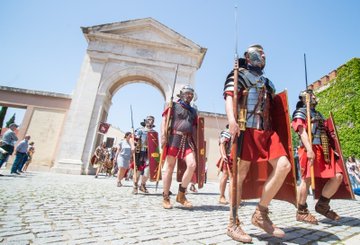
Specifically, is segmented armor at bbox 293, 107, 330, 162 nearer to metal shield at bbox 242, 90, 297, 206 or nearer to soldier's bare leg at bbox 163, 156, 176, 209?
metal shield at bbox 242, 90, 297, 206

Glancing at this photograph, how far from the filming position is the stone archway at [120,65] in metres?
13.5

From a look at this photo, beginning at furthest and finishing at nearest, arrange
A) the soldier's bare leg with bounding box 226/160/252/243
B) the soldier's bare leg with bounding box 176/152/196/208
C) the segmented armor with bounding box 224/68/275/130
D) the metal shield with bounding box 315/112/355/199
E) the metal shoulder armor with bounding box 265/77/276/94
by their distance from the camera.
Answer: the soldier's bare leg with bounding box 176/152/196/208 < the metal shield with bounding box 315/112/355/199 < the metal shoulder armor with bounding box 265/77/276/94 < the segmented armor with bounding box 224/68/275/130 < the soldier's bare leg with bounding box 226/160/252/243

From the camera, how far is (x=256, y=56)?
8.42 ft

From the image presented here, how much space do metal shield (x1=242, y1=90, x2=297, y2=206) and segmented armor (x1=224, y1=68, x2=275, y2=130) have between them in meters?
0.17

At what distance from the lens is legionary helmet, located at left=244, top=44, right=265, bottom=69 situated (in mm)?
2562

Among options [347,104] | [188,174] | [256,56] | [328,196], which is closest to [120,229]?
[188,174]

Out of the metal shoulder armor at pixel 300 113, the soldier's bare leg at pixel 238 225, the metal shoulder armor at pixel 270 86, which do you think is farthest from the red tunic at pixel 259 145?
the metal shoulder armor at pixel 300 113

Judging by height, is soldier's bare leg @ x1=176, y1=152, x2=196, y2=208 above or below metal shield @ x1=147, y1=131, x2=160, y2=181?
below

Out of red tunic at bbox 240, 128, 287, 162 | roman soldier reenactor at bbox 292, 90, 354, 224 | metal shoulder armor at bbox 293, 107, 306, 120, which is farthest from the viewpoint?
metal shoulder armor at bbox 293, 107, 306, 120

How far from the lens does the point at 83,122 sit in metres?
13.4

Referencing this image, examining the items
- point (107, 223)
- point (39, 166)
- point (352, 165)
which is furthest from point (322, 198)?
point (39, 166)

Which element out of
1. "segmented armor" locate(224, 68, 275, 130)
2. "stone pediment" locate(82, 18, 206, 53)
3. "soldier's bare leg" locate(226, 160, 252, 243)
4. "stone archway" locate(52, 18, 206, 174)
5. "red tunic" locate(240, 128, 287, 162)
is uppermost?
"stone pediment" locate(82, 18, 206, 53)

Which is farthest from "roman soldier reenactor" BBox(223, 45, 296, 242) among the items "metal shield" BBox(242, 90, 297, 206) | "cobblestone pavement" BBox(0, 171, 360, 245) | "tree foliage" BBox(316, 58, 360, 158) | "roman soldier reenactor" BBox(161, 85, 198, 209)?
"tree foliage" BBox(316, 58, 360, 158)

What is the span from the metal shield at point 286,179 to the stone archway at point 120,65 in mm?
12082
